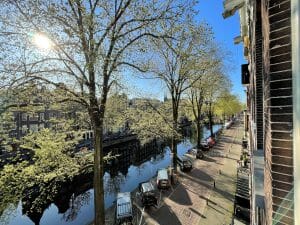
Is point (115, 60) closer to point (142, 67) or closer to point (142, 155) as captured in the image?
point (142, 67)

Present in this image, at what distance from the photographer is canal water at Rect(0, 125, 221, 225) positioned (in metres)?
17.1

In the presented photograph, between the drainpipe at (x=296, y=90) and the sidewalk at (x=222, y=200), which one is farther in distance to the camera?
the sidewalk at (x=222, y=200)

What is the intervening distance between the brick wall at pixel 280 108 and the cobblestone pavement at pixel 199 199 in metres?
12.1

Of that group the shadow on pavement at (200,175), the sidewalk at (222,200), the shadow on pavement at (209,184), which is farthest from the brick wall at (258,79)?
the shadow on pavement at (200,175)

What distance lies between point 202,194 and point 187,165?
5.45m

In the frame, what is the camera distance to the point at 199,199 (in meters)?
15.5

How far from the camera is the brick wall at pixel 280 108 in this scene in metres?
1.69

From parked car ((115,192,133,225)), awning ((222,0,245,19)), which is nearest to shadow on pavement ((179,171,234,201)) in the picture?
parked car ((115,192,133,225))

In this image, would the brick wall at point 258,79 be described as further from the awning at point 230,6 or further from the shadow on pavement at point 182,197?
the shadow on pavement at point 182,197

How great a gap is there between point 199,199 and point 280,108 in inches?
598

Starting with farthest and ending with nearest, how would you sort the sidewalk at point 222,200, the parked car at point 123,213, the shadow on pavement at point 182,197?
the shadow on pavement at point 182,197 < the sidewalk at point 222,200 < the parked car at point 123,213

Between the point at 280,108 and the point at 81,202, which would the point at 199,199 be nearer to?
the point at 81,202

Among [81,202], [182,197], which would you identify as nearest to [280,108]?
[182,197]

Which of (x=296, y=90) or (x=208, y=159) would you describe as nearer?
(x=296, y=90)
